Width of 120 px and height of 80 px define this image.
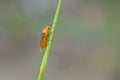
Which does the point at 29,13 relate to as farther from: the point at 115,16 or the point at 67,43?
the point at 115,16

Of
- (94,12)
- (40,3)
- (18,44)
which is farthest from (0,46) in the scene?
(94,12)

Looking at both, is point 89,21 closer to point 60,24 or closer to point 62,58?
point 60,24

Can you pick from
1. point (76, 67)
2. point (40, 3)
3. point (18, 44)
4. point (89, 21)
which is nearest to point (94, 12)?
point (89, 21)

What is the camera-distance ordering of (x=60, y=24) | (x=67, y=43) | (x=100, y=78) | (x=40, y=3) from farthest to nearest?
(x=40, y=3), (x=60, y=24), (x=67, y=43), (x=100, y=78)

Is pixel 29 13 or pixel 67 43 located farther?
pixel 29 13

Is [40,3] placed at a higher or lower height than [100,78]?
higher

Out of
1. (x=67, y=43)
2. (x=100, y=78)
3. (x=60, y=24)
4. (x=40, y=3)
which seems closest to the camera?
(x=100, y=78)
